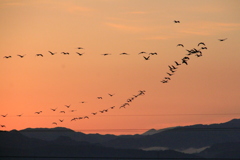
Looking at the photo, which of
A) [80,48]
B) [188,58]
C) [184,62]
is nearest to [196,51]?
[188,58]

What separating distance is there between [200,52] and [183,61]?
533 centimetres

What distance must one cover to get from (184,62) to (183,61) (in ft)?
1.15

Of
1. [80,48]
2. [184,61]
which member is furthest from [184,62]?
[80,48]

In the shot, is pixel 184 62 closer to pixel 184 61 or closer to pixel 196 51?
pixel 184 61

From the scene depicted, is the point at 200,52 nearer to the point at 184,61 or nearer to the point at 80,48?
the point at 184,61

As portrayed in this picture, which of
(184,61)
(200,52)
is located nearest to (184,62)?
(184,61)

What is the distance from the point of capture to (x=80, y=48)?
240ft

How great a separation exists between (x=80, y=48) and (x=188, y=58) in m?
13.4

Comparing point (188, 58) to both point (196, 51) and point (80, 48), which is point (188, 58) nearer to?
point (196, 51)

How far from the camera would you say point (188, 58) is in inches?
3132

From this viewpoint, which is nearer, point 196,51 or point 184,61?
point 184,61

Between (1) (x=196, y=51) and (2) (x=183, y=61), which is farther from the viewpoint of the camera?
(1) (x=196, y=51)

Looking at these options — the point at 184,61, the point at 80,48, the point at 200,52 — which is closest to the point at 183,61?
the point at 184,61

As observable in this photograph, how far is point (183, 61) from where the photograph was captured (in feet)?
238
